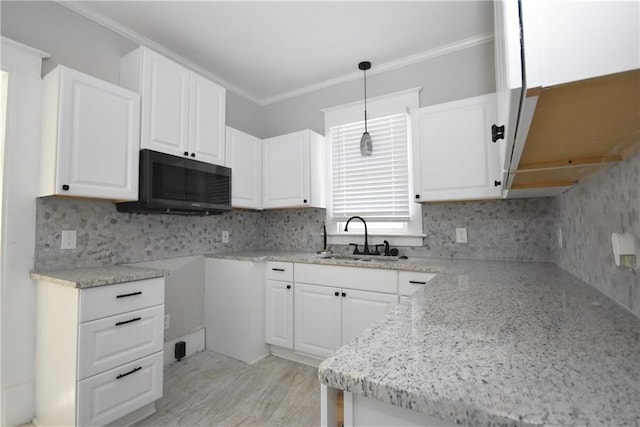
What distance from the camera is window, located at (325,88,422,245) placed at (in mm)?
2719

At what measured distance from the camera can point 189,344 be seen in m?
2.65

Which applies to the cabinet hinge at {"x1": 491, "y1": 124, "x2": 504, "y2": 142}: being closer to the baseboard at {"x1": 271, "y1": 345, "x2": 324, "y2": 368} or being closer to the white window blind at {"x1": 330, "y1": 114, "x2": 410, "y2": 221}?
the white window blind at {"x1": 330, "y1": 114, "x2": 410, "y2": 221}

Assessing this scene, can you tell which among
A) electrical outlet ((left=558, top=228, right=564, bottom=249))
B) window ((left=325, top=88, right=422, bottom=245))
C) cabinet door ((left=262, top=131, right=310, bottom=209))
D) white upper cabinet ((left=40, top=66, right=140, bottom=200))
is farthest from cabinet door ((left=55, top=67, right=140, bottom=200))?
electrical outlet ((left=558, top=228, right=564, bottom=249))

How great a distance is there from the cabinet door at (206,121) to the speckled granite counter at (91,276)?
0.99 metres

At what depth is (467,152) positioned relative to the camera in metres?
2.14

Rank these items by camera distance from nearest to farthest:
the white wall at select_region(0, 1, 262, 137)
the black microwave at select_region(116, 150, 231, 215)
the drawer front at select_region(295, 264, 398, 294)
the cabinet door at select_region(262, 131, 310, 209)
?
1. the white wall at select_region(0, 1, 262, 137)
2. the black microwave at select_region(116, 150, 231, 215)
3. the drawer front at select_region(295, 264, 398, 294)
4. the cabinet door at select_region(262, 131, 310, 209)

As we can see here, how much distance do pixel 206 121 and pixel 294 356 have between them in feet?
6.96

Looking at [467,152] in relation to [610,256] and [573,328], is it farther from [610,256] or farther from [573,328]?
[573,328]

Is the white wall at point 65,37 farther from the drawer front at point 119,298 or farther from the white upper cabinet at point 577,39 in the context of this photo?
the white upper cabinet at point 577,39

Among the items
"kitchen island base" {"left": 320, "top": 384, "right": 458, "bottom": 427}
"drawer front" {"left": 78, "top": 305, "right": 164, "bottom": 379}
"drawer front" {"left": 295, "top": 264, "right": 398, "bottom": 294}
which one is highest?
"kitchen island base" {"left": 320, "top": 384, "right": 458, "bottom": 427}

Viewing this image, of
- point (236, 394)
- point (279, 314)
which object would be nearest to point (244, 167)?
point (279, 314)

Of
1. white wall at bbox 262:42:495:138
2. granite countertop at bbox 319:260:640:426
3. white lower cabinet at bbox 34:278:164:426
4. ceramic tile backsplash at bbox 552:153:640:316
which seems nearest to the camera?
granite countertop at bbox 319:260:640:426

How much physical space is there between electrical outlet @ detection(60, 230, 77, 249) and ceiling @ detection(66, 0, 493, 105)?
1.50 metres

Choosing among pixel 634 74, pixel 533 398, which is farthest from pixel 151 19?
pixel 533 398
